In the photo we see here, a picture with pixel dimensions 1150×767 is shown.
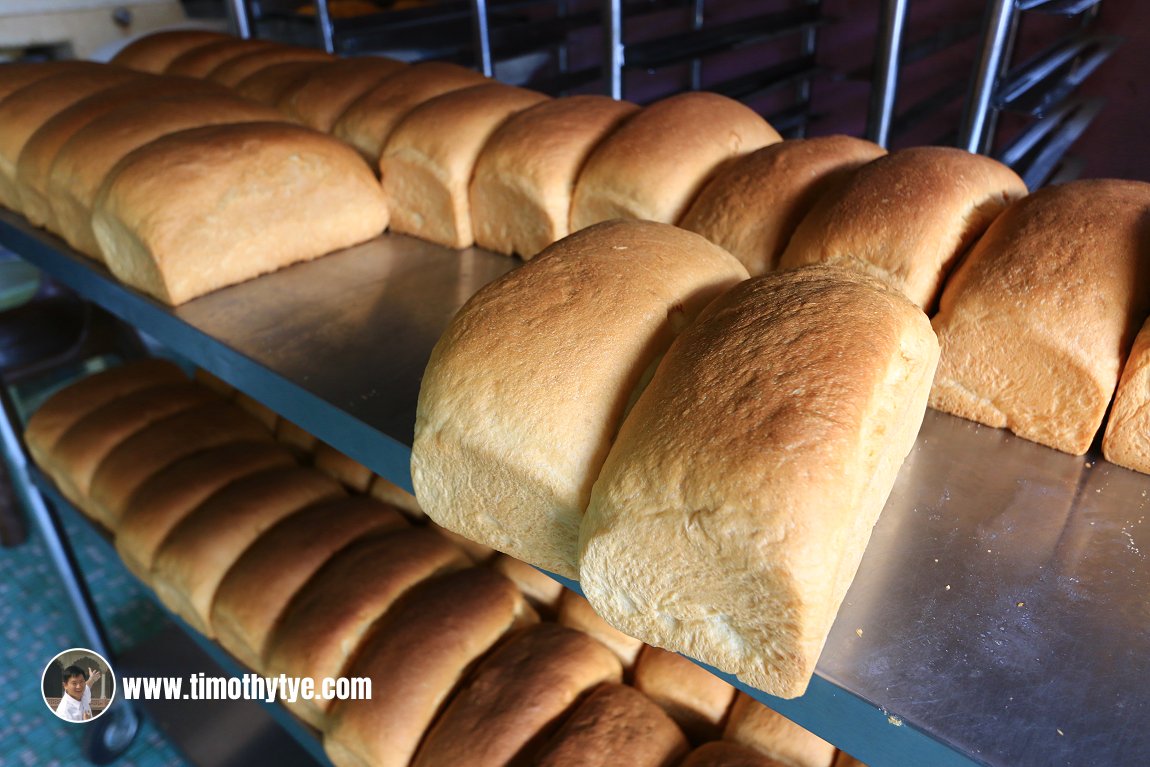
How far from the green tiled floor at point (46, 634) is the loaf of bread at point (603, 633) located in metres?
1.08

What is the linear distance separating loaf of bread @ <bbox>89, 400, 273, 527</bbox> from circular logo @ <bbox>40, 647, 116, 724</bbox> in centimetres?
42

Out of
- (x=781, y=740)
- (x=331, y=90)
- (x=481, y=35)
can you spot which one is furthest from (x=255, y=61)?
(x=781, y=740)

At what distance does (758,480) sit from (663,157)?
2.10 feet

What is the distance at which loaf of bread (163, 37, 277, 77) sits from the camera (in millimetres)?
1849

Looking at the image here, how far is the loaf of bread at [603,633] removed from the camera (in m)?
1.14

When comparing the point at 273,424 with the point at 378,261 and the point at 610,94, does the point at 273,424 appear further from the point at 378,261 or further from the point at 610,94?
the point at 610,94

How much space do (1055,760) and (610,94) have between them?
57.2 inches

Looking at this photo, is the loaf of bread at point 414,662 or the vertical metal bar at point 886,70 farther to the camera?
the vertical metal bar at point 886,70

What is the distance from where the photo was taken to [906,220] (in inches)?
32.4

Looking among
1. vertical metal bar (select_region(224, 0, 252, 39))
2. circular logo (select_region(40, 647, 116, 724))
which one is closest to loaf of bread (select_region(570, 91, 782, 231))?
circular logo (select_region(40, 647, 116, 724))

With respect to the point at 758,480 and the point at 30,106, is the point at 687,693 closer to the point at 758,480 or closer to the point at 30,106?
the point at 758,480

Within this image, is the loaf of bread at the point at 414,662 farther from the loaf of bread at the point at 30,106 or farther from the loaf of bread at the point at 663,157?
the loaf of bread at the point at 30,106

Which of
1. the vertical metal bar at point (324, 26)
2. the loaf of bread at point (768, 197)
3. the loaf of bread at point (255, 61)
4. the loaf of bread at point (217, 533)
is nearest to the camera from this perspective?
the loaf of bread at point (768, 197)

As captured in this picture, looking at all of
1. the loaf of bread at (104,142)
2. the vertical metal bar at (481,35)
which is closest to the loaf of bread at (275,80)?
the loaf of bread at (104,142)
